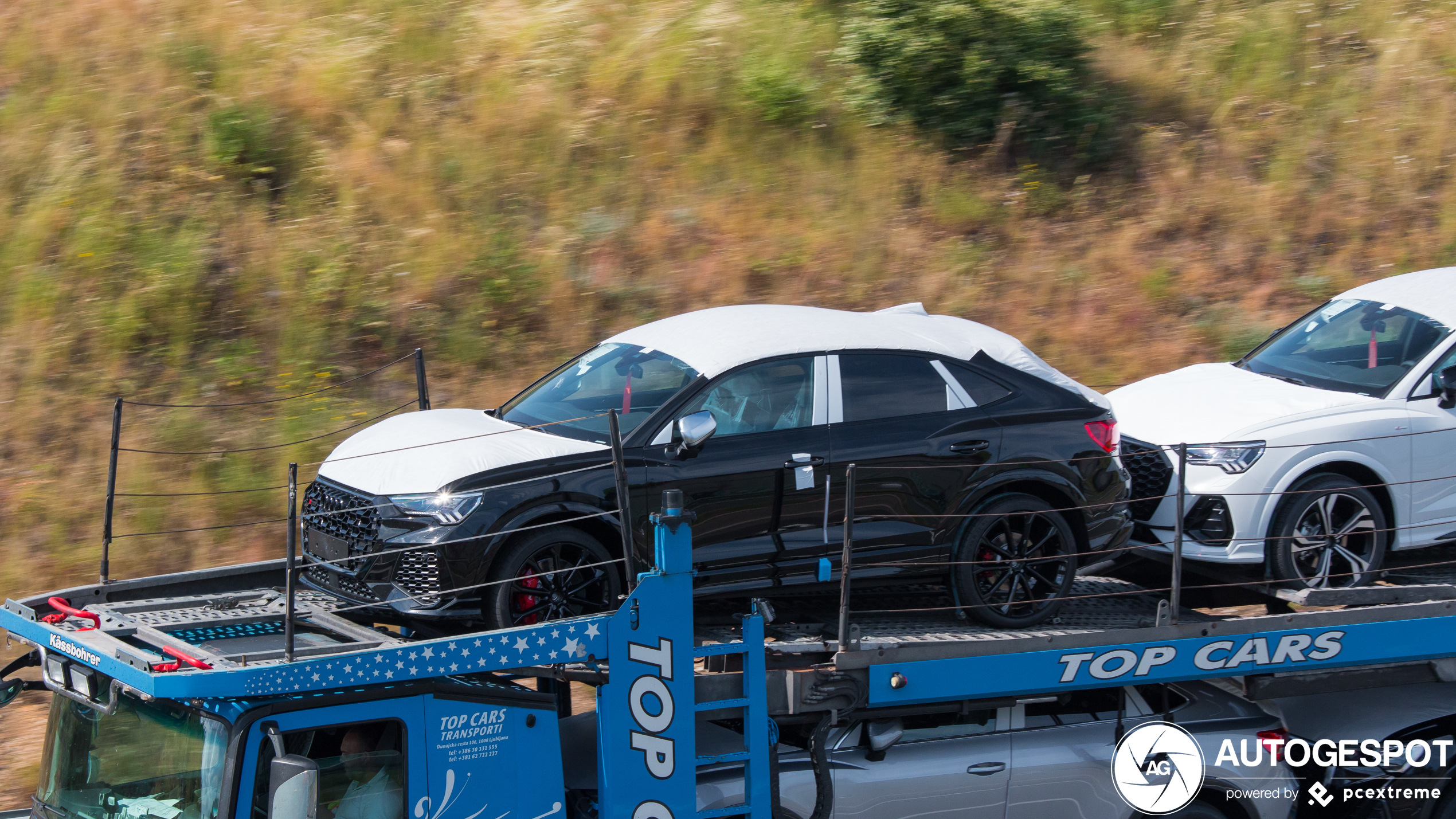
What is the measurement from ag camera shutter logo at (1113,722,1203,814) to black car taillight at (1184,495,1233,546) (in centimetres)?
122

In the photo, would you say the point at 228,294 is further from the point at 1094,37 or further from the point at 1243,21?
the point at 1243,21

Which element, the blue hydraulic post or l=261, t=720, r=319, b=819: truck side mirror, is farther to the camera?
the blue hydraulic post

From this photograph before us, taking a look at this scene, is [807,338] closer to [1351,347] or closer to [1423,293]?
[1351,347]

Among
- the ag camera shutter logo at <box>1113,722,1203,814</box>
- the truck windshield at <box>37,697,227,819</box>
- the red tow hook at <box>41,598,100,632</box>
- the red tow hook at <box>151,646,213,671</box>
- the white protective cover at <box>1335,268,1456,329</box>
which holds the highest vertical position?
the white protective cover at <box>1335,268,1456,329</box>

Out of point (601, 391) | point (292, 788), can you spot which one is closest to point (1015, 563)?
point (601, 391)

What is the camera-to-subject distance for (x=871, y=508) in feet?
19.6

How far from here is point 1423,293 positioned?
771 centimetres

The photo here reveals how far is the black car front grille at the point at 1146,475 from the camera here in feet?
22.7

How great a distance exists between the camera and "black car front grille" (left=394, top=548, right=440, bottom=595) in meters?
5.32

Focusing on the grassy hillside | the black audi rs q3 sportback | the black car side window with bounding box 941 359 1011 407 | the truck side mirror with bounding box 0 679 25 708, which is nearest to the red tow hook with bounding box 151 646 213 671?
the truck side mirror with bounding box 0 679 25 708

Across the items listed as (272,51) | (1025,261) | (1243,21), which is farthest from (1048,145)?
(272,51)

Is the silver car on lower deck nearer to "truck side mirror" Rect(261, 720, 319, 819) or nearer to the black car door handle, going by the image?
the black car door handle

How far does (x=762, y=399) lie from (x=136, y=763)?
9.89ft

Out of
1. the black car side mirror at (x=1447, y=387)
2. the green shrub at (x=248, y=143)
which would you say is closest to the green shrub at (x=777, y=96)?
the green shrub at (x=248, y=143)
